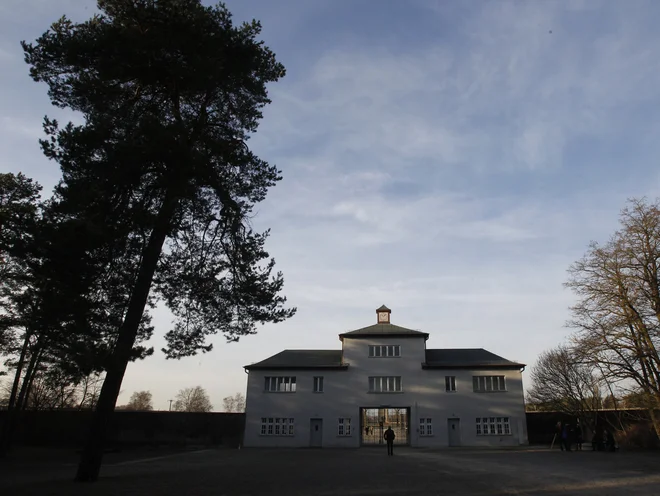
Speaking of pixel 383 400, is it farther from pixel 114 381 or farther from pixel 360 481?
pixel 114 381

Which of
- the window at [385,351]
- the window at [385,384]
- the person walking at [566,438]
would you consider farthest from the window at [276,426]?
the person walking at [566,438]

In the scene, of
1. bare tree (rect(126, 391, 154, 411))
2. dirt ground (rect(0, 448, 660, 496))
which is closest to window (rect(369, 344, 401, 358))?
dirt ground (rect(0, 448, 660, 496))

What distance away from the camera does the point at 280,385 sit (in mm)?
41031

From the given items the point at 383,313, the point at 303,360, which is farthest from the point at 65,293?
the point at 383,313

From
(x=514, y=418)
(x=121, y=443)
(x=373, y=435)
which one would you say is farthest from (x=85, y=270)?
(x=373, y=435)

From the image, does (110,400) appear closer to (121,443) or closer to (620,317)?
(620,317)

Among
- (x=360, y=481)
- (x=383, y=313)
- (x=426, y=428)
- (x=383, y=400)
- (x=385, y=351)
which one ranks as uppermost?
(x=383, y=313)

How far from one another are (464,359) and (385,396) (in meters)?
7.62

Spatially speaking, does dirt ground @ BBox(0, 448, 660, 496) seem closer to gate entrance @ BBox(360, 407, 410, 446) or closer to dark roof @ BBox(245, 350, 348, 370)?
dark roof @ BBox(245, 350, 348, 370)

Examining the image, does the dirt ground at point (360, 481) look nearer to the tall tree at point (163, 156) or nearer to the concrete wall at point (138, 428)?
the tall tree at point (163, 156)

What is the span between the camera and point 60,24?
14.3m

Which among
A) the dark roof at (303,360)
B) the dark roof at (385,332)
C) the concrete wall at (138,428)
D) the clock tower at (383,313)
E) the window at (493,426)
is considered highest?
the clock tower at (383,313)

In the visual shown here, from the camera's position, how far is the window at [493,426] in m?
38.8

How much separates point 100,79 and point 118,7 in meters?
2.32
